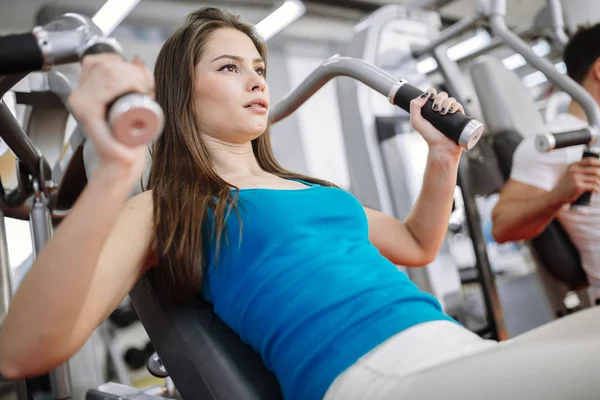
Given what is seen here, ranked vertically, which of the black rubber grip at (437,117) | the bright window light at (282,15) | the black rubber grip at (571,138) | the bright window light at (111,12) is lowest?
the black rubber grip at (571,138)

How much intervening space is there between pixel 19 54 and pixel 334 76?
838 mm

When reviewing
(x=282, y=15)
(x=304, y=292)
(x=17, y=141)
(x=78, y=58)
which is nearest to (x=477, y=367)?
(x=304, y=292)

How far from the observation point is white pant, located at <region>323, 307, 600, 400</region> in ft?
1.67

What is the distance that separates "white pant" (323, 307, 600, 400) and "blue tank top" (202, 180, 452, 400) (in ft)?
0.10

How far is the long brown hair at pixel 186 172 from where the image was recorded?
82 centimetres

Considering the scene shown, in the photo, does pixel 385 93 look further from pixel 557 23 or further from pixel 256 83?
pixel 557 23

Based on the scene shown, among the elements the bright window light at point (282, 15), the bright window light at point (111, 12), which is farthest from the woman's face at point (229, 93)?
the bright window light at point (282, 15)

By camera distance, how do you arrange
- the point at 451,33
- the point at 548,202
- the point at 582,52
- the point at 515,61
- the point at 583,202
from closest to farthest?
the point at 583,202, the point at 548,202, the point at 582,52, the point at 451,33, the point at 515,61

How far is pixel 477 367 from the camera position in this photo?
563 millimetres

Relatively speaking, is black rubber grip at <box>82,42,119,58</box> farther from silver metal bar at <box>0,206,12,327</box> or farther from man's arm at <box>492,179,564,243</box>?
man's arm at <box>492,179,564,243</box>

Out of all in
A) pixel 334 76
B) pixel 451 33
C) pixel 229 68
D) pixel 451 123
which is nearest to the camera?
pixel 451 123

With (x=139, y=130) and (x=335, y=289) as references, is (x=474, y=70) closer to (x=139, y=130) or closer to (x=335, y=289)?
(x=335, y=289)

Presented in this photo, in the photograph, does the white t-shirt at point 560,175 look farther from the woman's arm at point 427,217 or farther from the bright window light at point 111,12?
the bright window light at point 111,12


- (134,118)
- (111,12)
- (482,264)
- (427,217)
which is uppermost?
(111,12)
